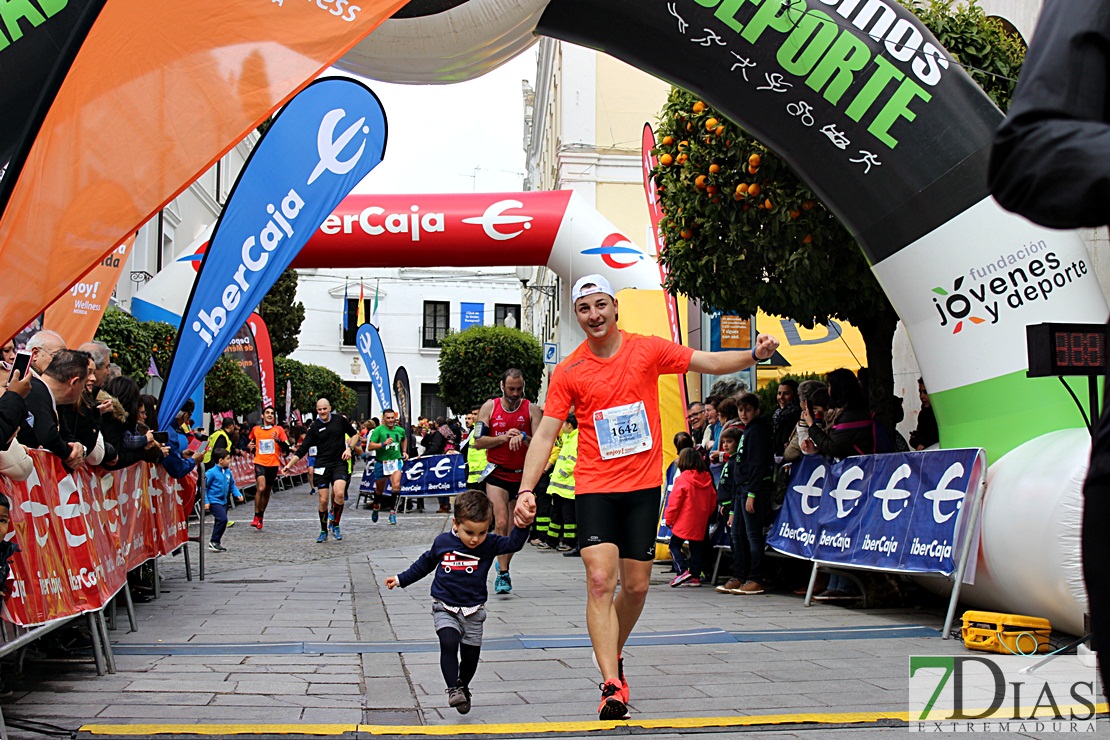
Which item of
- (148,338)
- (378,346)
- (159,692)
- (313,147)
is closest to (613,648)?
(159,692)

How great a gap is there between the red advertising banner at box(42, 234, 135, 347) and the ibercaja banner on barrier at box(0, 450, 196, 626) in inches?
126

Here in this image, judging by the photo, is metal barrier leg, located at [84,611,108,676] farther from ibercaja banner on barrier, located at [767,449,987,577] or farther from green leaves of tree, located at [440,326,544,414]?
green leaves of tree, located at [440,326,544,414]

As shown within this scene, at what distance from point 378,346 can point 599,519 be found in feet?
73.6

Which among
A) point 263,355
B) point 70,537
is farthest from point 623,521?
point 263,355

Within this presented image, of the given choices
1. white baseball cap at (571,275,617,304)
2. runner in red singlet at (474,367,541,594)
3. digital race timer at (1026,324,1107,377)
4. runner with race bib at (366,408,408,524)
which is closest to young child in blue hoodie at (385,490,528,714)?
white baseball cap at (571,275,617,304)

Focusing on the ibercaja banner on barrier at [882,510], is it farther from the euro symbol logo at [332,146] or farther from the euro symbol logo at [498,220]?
the euro symbol logo at [498,220]

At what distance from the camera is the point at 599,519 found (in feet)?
17.0

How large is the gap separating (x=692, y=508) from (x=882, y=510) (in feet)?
8.47

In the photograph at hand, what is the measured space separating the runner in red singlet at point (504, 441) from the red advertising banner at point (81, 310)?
390 centimetres

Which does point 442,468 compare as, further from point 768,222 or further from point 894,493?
point 894,493

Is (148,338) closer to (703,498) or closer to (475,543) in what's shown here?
(703,498)

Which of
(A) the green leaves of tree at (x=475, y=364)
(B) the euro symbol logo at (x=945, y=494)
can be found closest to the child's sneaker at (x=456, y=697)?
(B) the euro symbol logo at (x=945, y=494)

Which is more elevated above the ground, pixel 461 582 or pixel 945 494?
pixel 945 494

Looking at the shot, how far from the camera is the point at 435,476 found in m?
20.9
